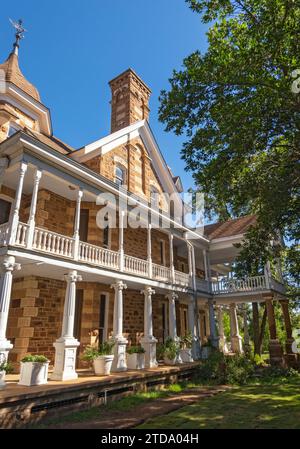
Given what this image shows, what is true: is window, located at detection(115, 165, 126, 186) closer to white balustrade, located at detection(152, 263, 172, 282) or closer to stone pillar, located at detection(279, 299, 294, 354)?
white balustrade, located at detection(152, 263, 172, 282)

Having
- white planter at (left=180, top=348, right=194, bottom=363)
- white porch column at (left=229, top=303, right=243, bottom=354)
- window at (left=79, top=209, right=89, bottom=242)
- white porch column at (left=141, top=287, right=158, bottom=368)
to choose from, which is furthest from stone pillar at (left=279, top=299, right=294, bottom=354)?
window at (left=79, top=209, right=89, bottom=242)

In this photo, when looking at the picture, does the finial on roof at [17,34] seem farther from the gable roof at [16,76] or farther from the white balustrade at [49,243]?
the white balustrade at [49,243]

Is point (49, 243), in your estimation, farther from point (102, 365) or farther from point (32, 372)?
point (102, 365)

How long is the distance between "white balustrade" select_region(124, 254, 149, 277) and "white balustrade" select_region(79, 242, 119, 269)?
577 mm

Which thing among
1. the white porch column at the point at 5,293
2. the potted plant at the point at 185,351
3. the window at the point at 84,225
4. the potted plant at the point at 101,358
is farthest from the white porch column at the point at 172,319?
the white porch column at the point at 5,293

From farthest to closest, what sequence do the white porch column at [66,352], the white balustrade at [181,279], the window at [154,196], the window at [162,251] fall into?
1. the window at [154,196]
2. the window at [162,251]
3. the white balustrade at [181,279]
4. the white porch column at [66,352]

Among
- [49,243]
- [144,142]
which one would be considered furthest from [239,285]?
[49,243]

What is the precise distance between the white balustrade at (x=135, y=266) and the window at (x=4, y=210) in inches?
191

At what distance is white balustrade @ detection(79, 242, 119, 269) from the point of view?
1130cm

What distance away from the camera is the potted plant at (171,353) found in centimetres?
1400

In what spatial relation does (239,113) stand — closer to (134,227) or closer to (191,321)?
(134,227)

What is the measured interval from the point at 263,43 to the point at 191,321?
1293 cm
